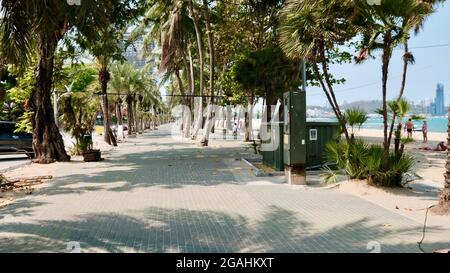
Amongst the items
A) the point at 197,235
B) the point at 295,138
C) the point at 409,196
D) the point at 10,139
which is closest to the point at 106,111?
the point at 10,139

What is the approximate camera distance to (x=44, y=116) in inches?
716

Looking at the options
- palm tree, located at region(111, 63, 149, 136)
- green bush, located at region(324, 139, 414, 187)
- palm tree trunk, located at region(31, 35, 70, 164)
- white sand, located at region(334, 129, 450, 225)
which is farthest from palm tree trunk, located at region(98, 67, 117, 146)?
white sand, located at region(334, 129, 450, 225)

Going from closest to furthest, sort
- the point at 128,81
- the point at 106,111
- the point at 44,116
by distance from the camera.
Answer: the point at 44,116 < the point at 106,111 < the point at 128,81

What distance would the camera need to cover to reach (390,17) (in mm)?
10008

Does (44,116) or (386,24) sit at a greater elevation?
(386,24)

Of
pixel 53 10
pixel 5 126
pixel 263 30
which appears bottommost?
pixel 5 126

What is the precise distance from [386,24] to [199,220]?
593 cm

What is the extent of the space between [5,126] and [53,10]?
1418cm

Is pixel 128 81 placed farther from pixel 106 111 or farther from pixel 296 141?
pixel 296 141

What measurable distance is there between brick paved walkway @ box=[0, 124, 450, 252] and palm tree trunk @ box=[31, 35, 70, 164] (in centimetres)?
617

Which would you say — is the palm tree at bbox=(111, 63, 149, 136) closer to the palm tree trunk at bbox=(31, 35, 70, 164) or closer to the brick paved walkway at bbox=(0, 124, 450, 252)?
the palm tree trunk at bbox=(31, 35, 70, 164)

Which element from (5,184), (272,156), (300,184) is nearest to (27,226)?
(5,184)
